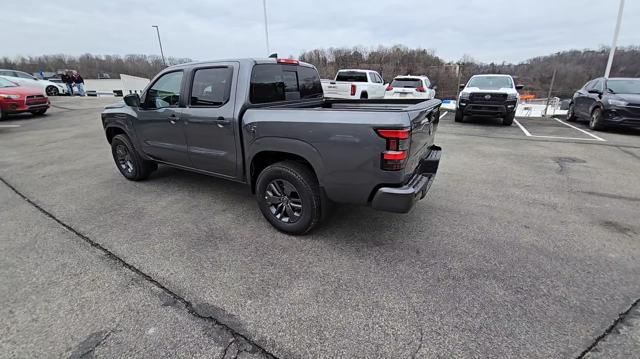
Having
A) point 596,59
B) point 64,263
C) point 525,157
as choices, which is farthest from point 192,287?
point 596,59

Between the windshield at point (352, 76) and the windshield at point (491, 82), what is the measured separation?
459 cm

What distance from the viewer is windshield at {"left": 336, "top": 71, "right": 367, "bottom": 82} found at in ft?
45.9

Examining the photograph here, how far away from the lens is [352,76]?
14.2m

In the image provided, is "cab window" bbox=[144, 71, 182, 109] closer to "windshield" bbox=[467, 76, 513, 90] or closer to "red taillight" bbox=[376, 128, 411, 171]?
"red taillight" bbox=[376, 128, 411, 171]

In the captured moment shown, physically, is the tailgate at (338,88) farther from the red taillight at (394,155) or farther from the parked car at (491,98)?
the red taillight at (394,155)

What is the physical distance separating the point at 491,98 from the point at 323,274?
10049 mm

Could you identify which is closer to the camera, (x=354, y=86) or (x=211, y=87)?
(x=211, y=87)

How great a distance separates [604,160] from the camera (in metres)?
6.22

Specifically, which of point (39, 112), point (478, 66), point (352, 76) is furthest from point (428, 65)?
point (39, 112)

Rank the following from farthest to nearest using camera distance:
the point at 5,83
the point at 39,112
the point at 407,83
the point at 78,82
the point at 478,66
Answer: the point at 478,66 < the point at 78,82 < the point at 39,112 < the point at 407,83 < the point at 5,83

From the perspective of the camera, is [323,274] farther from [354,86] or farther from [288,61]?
[354,86]

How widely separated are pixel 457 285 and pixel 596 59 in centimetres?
4506

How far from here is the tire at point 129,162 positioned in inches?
193

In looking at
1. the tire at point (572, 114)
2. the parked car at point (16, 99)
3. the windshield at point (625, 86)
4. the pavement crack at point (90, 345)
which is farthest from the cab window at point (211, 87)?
the tire at point (572, 114)
